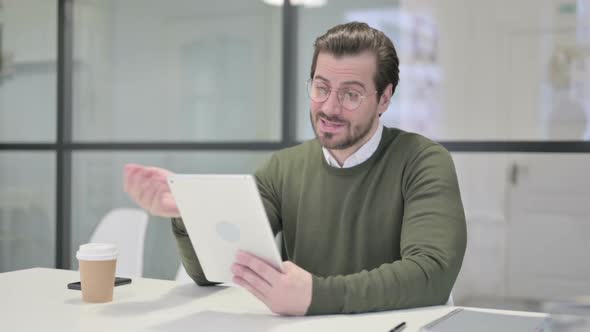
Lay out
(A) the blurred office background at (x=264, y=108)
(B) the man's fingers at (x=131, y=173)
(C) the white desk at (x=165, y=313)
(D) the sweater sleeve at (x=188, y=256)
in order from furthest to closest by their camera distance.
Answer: (A) the blurred office background at (x=264, y=108)
(D) the sweater sleeve at (x=188, y=256)
(B) the man's fingers at (x=131, y=173)
(C) the white desk at (x=165, y=313)

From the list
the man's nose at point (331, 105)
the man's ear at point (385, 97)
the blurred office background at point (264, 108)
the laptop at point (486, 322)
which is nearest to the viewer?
the laptop at point (486, 322)

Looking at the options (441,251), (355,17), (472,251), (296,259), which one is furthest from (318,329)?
(355,17)

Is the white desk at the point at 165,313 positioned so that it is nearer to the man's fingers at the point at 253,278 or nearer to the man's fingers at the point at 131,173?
the man's fingers at the point at 253,278

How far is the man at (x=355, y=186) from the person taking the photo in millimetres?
1515

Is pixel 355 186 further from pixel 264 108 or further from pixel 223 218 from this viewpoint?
pixel 264 108

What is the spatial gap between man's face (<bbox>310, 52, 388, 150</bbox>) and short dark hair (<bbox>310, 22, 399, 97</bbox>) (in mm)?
17

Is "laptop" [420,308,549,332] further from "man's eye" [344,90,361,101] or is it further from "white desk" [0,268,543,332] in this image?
"man's eye" [344,90,361,101]

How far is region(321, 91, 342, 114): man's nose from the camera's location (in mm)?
1758

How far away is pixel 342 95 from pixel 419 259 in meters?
0.54

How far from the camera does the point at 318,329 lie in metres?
1.21

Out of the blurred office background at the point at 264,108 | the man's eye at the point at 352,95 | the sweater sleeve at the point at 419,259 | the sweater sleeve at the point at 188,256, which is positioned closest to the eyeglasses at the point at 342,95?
the man's eye at the point at 352,95

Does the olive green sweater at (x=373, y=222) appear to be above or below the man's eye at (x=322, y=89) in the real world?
below

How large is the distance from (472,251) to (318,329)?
1900 millimetres

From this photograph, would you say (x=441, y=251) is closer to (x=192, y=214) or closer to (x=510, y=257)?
(x=192, y=214)
